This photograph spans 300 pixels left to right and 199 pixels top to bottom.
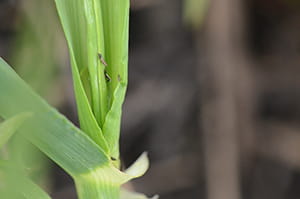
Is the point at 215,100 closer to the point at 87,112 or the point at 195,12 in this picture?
the point at 195,12

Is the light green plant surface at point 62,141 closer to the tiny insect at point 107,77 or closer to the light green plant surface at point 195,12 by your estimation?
the tiny insect at point 107,77

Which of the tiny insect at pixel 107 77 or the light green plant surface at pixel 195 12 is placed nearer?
Result: the tiny insect at pixel 107 77

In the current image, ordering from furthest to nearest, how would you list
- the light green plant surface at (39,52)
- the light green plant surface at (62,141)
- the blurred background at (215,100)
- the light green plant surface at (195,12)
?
the blurred background at (215,100), the light green plant surface at (195,12), the light green plant surface at (39,52), the light green plant surface at (62,141)

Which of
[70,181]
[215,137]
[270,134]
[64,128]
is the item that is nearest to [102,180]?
[64,128]

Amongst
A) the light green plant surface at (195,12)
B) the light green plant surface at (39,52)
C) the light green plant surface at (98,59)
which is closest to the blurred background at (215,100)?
the light green plant surface at (195,12)

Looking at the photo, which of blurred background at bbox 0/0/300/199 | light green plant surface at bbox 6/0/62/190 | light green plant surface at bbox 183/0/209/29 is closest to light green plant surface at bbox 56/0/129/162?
light green plant surface at bbox 6/0/62/190

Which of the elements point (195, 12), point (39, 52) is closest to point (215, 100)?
point (195, 12)

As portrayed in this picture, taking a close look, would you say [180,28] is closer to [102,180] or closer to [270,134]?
[270,134]
